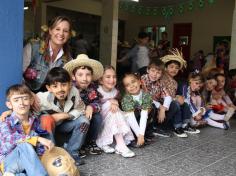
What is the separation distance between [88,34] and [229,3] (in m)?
6.17

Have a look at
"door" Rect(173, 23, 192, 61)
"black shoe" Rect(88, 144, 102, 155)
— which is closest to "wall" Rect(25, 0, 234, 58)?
→ "door" Rect(173, 23, 192, 61)

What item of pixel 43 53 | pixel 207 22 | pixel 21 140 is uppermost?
pixel 207 22

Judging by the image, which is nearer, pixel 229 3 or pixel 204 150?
pixel 204 150

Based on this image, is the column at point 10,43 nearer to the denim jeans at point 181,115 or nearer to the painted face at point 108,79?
the painted face at point 108,79

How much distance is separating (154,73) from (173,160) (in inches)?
44.4

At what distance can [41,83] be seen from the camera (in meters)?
3.02

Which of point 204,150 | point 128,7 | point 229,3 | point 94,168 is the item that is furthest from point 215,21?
point 94,168

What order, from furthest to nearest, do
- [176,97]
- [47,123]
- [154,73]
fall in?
A: [176,97] < [154,73] < [47,123]

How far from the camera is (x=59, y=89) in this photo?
268 cm

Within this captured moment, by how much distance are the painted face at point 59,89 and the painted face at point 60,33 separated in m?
0.52

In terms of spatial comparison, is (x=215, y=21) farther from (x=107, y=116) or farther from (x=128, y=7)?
(x=107, y=116)

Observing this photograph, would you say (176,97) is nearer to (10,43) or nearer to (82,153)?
(82,153)

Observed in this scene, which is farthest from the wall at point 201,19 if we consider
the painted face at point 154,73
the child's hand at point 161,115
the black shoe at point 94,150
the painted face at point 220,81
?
the black shoe at point 94,150

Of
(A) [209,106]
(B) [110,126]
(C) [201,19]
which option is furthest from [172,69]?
(C) [201,19]
